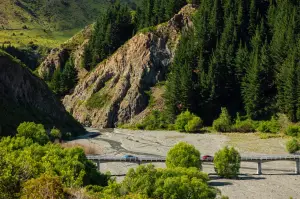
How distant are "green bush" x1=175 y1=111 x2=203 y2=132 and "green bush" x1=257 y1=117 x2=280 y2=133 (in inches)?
761

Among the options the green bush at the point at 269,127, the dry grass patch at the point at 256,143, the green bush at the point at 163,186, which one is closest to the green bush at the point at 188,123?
the dry grass patch at the point at 256,143

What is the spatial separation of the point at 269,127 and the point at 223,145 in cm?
2504

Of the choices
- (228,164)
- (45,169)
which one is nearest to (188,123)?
(228,164)

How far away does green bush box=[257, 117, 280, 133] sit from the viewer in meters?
112

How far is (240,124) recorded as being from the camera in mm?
121688

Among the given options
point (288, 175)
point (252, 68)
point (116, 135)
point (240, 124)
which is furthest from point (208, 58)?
point (288, 175)

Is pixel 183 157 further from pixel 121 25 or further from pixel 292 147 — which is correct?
pixel 121 25

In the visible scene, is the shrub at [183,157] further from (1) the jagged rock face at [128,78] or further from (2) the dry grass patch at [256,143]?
(1) the jagged rock face at [128,78]

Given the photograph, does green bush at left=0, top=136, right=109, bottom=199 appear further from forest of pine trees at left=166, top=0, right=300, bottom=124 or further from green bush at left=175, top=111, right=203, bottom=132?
forest of pine trees at left=166, top=0, right=300, bottom=124

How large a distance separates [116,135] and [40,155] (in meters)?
77.5

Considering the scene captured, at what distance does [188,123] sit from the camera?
124125mm

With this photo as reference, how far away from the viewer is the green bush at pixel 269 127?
11246 centimetres

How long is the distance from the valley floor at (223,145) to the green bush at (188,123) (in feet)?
13.3

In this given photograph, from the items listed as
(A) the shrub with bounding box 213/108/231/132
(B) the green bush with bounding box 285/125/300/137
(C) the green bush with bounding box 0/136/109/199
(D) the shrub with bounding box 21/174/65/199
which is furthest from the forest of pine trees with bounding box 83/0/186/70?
(D) the shrub with bounding box 21/174/65/199
